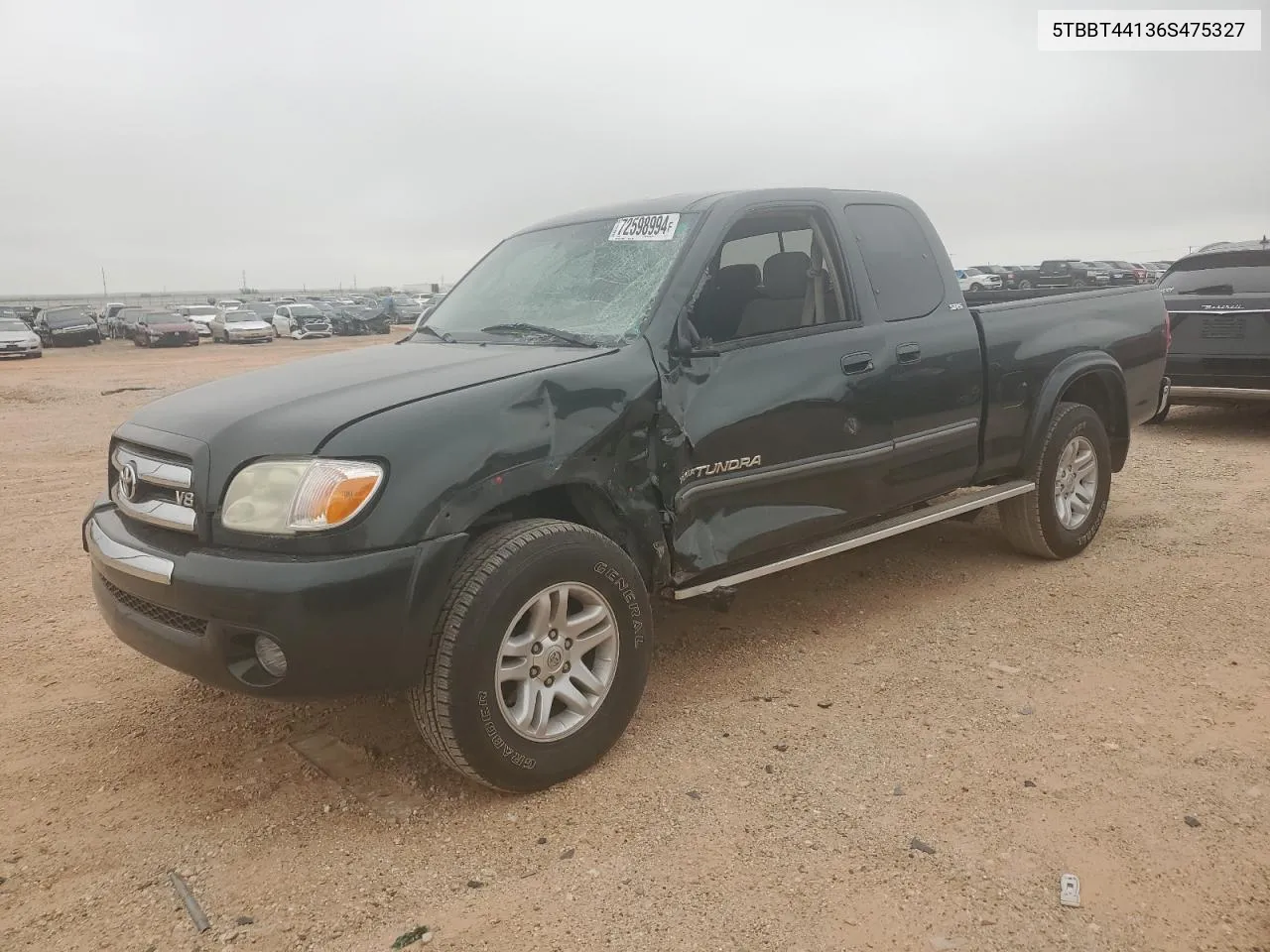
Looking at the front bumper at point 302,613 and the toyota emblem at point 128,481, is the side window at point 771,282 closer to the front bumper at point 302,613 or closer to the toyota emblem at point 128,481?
the front bumper at point 302,613

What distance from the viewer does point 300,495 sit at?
2.76 metres

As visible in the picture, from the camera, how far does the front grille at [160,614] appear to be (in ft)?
9.39

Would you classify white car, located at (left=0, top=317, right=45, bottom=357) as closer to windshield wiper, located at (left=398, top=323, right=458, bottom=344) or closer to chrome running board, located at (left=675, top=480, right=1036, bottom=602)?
windshield wiper, located at (left=398, top=323, right=458, bottom=344)

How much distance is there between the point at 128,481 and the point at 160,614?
19.7 inches

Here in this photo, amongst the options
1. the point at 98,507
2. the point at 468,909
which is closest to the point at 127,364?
the point at 98,507

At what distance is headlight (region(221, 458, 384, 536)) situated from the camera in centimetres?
275

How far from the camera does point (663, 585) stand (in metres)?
3.56

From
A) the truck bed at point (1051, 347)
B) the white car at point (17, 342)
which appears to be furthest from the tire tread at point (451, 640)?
the white car at point (17, 342)

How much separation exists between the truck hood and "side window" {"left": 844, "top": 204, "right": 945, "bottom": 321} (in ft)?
5.08

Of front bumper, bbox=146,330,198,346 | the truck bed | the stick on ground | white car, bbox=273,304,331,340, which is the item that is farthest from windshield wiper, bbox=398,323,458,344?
white car, bbox=273,304,331,340

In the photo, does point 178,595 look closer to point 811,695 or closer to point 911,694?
point 811,695

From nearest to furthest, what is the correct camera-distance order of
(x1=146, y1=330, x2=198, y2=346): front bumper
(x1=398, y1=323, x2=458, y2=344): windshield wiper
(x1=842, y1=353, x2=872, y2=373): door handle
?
(x1=842, y1=353, x2=872, y2=373): door handle, (x1=398, y1=323, x2=458, y2=344): windshield wiper, (x1=146, y1=330, x2=198, y2=346): front bumper

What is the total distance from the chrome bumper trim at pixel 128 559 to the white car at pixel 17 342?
1164 inches

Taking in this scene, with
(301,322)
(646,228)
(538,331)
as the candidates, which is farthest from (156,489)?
(301,322)
